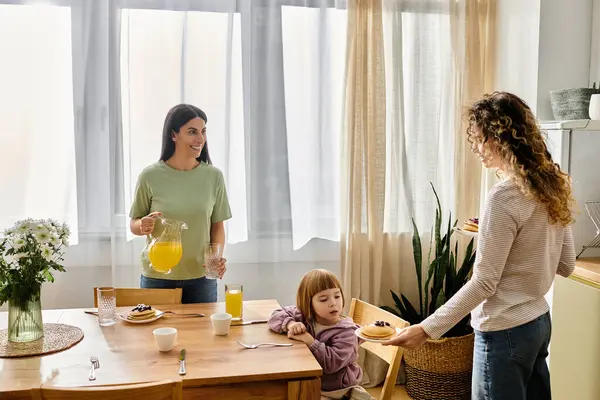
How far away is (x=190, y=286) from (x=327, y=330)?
0.83m

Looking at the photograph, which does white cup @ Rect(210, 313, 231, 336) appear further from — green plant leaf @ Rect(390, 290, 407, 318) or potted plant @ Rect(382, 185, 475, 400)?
green plant leaf @ Rect(390, 290, 407, 318)

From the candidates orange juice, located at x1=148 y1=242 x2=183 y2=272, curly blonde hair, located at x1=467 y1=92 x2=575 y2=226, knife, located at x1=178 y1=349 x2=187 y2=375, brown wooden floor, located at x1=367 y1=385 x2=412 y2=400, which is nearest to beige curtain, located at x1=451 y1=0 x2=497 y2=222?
brown wooden floor, located at x1=367 y1=385 x2=412 y2=400

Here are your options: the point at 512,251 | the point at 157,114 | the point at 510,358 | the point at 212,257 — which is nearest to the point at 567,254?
the point at 512,251

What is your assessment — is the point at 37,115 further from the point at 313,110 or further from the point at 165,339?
the point at 165,339

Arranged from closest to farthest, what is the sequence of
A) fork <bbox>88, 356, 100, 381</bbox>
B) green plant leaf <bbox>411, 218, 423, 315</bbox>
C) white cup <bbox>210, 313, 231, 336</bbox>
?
fork <bbox>88, 356, 100, 381</bbox>, white cup <bbox>210, 313, 231, 336</bbox>, green plant leaf <bbox>411, 218, 423, 315</bbox>

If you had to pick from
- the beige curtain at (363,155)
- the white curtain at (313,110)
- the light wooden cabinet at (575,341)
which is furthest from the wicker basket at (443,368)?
the white curtain at (313,110)

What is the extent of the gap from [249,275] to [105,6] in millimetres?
1580

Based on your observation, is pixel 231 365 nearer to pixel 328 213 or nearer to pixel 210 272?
pixel 210 272

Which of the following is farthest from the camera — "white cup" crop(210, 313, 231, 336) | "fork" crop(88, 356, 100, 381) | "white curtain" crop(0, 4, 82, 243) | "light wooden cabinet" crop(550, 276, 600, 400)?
"white curtain" crop(0, 4, 82, 243)

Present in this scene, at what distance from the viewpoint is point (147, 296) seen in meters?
2.72

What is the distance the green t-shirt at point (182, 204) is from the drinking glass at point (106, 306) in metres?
0.49

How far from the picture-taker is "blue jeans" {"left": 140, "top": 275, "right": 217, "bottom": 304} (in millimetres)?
2846

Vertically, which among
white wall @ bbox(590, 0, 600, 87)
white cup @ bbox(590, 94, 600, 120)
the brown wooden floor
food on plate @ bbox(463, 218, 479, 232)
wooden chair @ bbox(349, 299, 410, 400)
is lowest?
the brown wooden floor

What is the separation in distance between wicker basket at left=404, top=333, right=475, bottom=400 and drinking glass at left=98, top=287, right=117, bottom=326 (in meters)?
1.68
